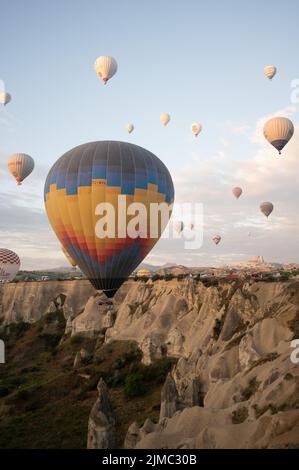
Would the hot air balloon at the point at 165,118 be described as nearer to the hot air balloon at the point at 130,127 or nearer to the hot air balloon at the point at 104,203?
the hot air balloon at the point at 130,127

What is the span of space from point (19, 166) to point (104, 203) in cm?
2941

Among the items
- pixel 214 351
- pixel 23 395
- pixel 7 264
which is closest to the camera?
pixel 214 351

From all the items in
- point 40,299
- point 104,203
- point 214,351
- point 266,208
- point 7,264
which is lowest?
point 214,351

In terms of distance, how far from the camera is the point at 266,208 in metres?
74.8

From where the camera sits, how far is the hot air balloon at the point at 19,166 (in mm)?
60906

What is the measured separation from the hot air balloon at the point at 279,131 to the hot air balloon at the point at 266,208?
23134 mm

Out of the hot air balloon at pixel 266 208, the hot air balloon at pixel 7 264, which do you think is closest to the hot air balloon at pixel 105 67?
the hot air balloon at pixel 266 208

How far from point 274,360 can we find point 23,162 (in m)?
47.8

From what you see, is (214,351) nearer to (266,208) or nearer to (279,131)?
(279,131)

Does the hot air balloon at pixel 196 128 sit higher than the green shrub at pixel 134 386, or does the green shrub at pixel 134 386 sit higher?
the hot air balloon at pixel 196 128

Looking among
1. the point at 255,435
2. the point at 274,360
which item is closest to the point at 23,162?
the point at 274,360

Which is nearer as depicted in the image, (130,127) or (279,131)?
(279,131)

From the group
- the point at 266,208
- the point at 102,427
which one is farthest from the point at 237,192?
the point at 102,427
